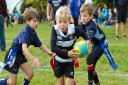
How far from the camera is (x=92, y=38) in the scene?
7.86m

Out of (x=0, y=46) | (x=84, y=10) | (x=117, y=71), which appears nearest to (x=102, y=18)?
(x=0, y=46)

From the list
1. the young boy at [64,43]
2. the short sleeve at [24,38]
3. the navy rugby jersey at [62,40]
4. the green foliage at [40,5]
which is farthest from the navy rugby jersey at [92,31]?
the green foliage at [40,5]

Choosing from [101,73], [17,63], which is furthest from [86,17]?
[101,73]

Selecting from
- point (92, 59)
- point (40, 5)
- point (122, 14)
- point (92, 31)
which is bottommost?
point (40, 5)

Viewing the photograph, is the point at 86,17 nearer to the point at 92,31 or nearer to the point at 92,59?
the point at 92,31

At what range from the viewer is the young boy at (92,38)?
771 centimetres

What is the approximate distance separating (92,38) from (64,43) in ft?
3.33

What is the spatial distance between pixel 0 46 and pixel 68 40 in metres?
6.21

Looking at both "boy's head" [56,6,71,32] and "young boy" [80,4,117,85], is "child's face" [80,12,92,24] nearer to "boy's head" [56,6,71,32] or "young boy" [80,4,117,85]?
"young boy" [80,4,117,85]

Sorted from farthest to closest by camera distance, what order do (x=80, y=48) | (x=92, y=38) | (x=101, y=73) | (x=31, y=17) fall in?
1. (x=101, y=73)
2. (x=92, y=38)
3. (x=31, y=17)
4. (x=80, y=48)

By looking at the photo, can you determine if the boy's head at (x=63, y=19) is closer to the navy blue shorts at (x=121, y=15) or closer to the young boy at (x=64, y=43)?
the young boy at (x=64, y=43)

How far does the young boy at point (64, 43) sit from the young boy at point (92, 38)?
1.99 feet

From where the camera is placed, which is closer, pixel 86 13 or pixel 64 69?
pixel 64 69

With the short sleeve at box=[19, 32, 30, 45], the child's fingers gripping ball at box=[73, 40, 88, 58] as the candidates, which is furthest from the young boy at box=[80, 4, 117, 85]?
the short sleeve at box=[19, 32, 30, 45]
